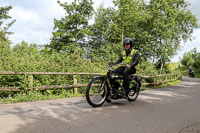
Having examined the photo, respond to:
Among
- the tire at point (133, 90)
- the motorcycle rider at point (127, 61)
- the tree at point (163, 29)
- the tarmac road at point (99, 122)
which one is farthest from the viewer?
the tree at point (163, 29)

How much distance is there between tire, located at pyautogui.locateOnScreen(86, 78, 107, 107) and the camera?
213 inches

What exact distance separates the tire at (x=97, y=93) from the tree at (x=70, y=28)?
24226 millimetres

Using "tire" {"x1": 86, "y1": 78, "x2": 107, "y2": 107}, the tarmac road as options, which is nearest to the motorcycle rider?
"tire" {"x1": 86, "y1": 78, "x2": 107, "y2": 107}

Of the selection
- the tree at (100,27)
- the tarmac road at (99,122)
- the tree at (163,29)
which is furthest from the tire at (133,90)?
the tree at (100,27)

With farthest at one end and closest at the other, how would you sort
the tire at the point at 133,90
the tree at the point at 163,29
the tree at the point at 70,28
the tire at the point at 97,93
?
the tree at the point at 70,28, the tree at the point at 163,29, the tire at the point at 133,90, the tire at the point at 97,93

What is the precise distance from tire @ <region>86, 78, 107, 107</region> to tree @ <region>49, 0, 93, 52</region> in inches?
954

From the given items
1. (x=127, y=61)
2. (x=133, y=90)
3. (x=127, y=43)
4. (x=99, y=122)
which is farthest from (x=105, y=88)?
(x=99, y=122)

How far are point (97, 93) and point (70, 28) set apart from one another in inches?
1063

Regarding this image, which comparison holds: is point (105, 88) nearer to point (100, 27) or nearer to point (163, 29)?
point (163, 29)

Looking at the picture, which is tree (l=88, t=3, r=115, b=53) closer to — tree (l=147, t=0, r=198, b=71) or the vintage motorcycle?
tree (l=147, t=0, r=198, b=71)

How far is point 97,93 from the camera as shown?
5.66 metres

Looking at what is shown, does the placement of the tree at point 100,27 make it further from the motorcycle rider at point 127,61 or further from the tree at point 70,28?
the motorcycle rider at point 127,61

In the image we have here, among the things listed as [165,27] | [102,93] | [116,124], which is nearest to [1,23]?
[165,27]

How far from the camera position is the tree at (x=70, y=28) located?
98.5 ft
